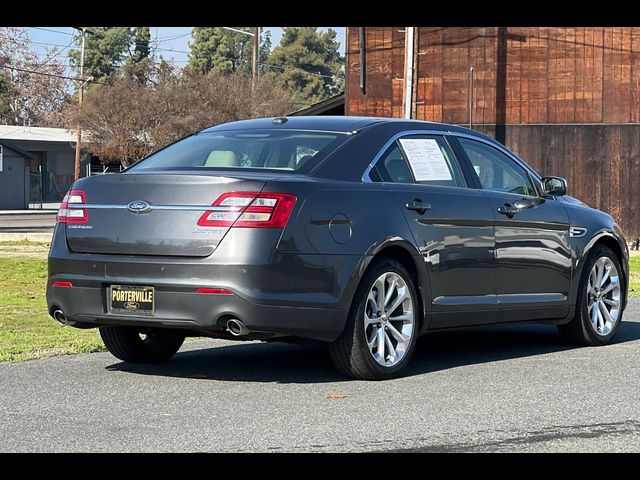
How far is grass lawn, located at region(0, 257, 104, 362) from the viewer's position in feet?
31.4

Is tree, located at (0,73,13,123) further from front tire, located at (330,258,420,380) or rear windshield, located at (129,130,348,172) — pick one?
front tire, located at (330,258,420,380)

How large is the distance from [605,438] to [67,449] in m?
2.60

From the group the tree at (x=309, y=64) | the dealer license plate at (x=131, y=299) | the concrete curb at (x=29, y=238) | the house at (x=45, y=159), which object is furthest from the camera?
the tree at (x=309, y=64)

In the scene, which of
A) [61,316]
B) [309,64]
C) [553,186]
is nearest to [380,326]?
[61,316]

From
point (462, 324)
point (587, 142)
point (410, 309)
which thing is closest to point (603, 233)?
point (462, 324)

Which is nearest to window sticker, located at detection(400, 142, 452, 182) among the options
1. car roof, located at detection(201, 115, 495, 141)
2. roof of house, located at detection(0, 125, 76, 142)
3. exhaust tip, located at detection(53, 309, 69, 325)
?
car roof, located at detection(201, 115, 495, 141)

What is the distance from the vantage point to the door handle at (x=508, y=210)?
9.36 meters

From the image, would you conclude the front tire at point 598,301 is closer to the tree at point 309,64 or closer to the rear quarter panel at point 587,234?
the rear quarter panel at point 587,234

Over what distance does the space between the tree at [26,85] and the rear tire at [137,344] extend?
331 feet

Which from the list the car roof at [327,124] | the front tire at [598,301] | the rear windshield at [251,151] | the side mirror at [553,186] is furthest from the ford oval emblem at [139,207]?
the front tire at [598,301]

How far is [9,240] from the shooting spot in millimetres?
28734

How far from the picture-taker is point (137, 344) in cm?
889
